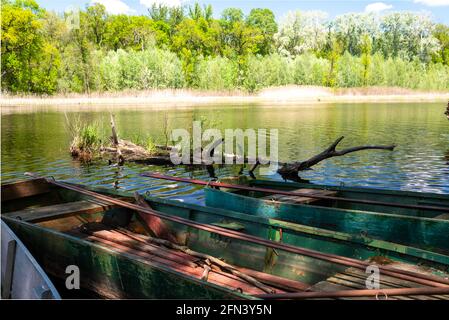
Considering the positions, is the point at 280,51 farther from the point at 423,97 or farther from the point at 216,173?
the point at 216,173

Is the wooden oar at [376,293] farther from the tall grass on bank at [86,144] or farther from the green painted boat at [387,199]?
the tall grass on bank at [86,144]

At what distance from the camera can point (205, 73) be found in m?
69.4

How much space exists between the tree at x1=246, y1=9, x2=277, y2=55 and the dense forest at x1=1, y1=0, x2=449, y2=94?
1.53 ft

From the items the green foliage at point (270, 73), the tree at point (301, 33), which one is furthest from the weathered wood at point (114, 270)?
the tree at point (301, 33)

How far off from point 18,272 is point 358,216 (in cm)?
518

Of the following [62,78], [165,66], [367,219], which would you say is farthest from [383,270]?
[62,78]

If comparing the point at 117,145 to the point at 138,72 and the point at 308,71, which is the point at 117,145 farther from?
the point at 308,71

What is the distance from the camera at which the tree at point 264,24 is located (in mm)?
103000

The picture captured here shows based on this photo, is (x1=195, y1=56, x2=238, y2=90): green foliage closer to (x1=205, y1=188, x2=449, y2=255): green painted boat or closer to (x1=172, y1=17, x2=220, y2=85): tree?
(x1=172, y1=17, x2=220, y2=85): tree

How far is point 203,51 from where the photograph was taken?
93.5m

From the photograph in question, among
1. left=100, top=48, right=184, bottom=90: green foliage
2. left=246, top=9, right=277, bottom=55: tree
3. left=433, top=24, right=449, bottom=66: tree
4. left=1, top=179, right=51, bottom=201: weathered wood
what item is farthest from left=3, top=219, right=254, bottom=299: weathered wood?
left=433, top=24, right=449, bottom=66: tree

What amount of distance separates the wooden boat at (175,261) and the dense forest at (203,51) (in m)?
57.5

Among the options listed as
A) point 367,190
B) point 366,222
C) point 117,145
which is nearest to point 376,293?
point 366,222

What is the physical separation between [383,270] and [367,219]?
2398 mm
